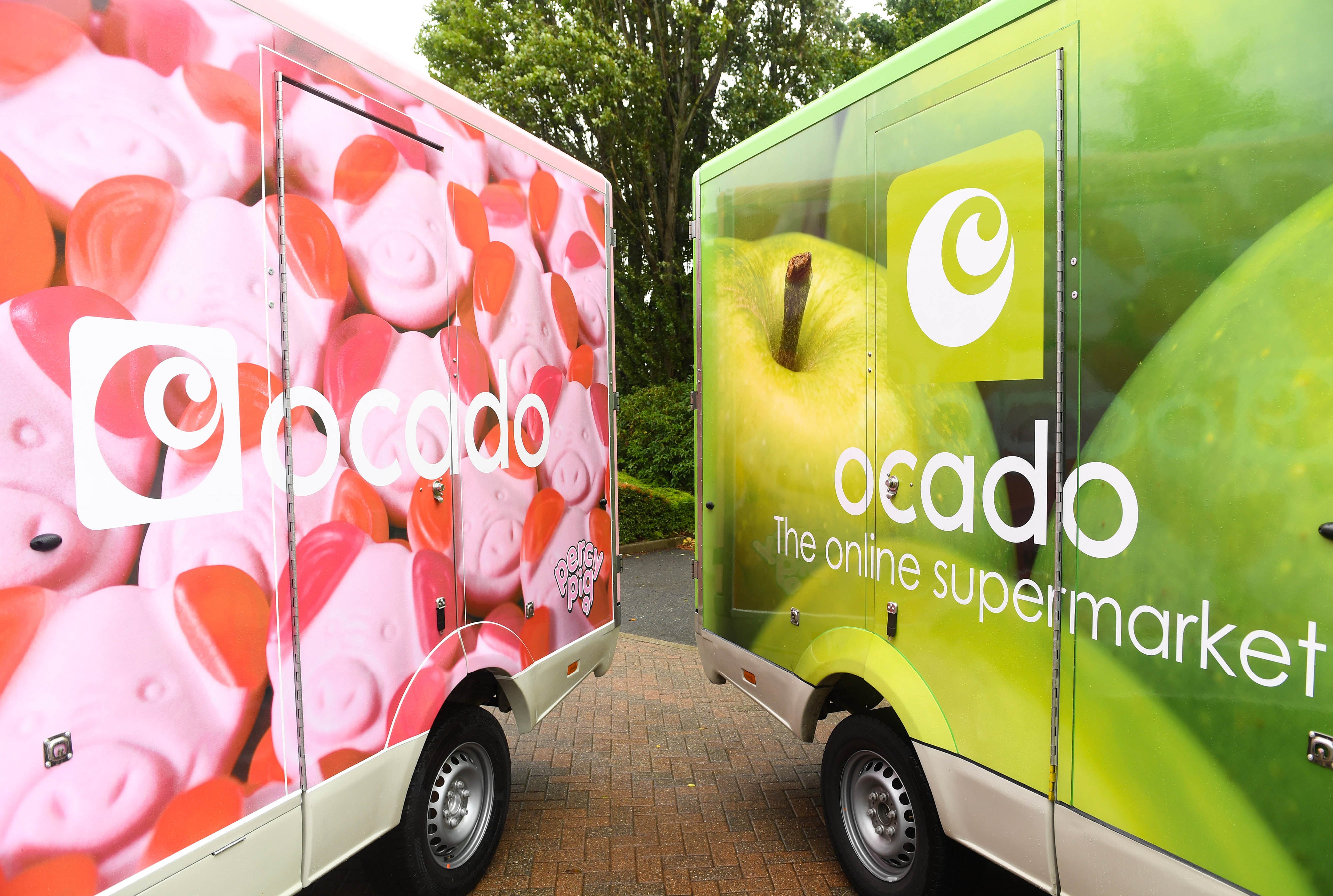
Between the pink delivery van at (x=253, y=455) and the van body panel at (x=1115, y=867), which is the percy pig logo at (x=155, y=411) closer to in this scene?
the pink delivery van at (x=253, y=455)

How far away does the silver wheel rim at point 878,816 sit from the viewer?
9.70 feet

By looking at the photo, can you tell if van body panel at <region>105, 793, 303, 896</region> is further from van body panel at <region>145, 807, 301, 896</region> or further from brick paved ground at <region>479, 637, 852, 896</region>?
brick paved ground at <region>479, 637, 852, 896</region>

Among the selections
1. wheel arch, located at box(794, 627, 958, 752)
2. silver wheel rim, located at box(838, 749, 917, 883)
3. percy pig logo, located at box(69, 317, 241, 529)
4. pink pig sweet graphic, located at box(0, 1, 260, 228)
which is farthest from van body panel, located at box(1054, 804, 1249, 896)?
pink pig sweet graphic, located at box(0, 1, 260, 228)

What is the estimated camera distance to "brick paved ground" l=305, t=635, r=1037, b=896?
3.32m

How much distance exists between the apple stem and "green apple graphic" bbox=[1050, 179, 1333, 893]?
149 centimetres

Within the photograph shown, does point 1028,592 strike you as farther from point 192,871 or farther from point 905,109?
point 192,871

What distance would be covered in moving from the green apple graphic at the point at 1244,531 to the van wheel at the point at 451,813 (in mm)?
2277

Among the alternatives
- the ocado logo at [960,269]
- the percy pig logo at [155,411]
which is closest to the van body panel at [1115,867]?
the ocado logo at [960,269]

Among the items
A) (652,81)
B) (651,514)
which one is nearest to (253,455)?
(651,514)

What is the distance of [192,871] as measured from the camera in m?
2.01

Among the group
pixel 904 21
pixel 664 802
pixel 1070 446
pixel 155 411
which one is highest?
pixel 904 21

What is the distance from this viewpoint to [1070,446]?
222 cm

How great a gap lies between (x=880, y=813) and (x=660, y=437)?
10434 mm

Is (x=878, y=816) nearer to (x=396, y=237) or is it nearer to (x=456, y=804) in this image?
(x=456, y=804)
